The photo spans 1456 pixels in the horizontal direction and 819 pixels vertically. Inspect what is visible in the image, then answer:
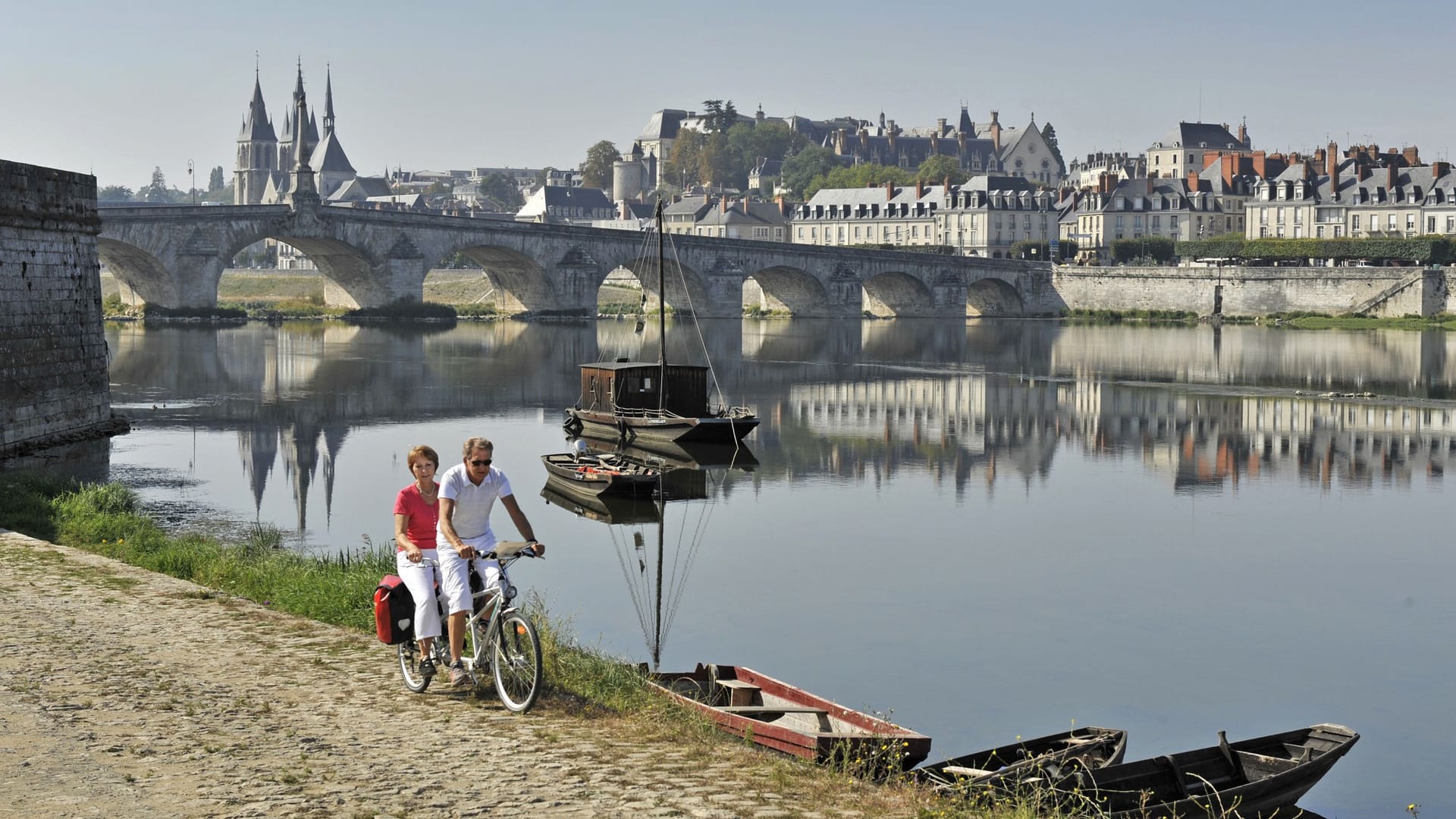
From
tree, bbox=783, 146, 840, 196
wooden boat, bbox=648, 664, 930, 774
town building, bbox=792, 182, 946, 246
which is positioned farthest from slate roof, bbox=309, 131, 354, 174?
wooden boat, bbox=648, 664, 930, 774

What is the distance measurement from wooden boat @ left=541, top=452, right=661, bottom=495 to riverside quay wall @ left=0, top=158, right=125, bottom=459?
690cm

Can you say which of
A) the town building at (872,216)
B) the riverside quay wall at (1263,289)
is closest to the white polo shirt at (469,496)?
the riverside quay wall at (1263,289)

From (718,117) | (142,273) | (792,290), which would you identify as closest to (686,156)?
(718,117)

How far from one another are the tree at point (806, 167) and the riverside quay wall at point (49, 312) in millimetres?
106826

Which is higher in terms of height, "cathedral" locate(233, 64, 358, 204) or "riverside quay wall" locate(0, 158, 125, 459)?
"cathedral" locate(233, 64, 358, 204)

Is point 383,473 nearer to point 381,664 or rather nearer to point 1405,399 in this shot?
point 381,664

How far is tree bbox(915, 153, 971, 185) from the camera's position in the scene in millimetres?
118312

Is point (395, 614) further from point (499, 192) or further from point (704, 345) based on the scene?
point (499, 192)

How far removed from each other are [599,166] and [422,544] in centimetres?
13993

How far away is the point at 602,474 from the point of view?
2192 centimetres

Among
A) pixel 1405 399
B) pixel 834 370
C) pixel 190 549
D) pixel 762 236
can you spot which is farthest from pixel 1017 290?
pixel 190 549

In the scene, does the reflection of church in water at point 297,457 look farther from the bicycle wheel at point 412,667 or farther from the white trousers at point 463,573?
the white trousers at point 463,573

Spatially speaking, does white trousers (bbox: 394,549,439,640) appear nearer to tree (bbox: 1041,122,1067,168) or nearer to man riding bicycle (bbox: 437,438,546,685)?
man riding bicycle (bbox: 437,438,546,685)

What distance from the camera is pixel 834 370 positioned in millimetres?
46500
